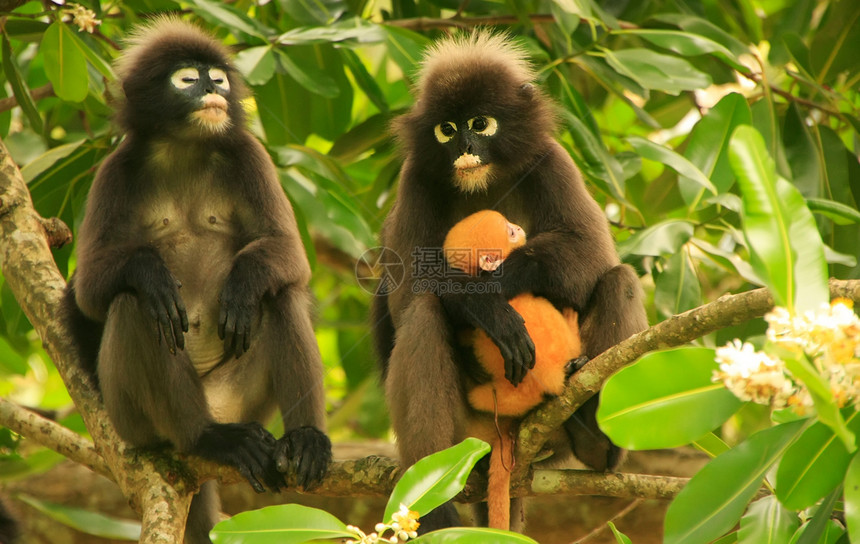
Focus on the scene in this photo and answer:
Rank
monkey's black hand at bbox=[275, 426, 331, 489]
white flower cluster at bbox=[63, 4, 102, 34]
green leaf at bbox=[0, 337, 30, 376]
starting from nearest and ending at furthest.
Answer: monkey's black hand at bbox=[275, 426, 331, 489] < white flower cluster at bbox=[63, 4, 102, 34] < green leaf at bbox=[0, 337, 30, 376]

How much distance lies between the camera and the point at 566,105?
14.1 ft

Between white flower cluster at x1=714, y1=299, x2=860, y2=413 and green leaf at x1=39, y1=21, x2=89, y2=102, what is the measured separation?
310cm

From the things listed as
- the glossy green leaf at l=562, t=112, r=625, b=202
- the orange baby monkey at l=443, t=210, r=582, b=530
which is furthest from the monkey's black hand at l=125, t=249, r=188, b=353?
the glossy green leaf at l=562, t=112, r=625, b=202

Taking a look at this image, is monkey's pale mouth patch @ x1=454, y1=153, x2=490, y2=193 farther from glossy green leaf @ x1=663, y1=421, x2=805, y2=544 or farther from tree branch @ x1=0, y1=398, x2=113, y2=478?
tree branch @ x1=0, y1=398, x2=113, y2=478

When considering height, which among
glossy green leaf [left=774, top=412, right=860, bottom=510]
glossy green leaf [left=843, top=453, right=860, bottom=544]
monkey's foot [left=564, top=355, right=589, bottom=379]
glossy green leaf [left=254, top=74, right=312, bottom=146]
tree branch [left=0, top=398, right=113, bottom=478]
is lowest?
tree branch [left=0, top=398, right=113, bottom=478]

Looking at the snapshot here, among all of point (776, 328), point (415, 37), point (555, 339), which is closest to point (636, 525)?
point (555, 339)

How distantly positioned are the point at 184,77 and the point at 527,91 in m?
1.47

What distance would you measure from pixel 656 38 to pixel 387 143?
5.13 feet

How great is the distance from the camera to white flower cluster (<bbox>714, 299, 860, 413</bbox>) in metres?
1.56

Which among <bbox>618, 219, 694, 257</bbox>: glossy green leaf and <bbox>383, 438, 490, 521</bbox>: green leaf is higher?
<bbox>383, 438, 490, 521</bbox>: green leaf

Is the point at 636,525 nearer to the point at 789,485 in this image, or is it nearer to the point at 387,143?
the point at 387,143

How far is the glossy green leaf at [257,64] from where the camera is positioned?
13.2 ft

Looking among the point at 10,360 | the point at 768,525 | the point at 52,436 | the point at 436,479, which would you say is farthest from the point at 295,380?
the point at 10,360

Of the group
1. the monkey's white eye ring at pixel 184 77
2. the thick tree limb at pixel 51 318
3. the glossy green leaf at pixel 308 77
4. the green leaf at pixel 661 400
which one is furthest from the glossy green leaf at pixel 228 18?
the green leaf at pixel 661 400
